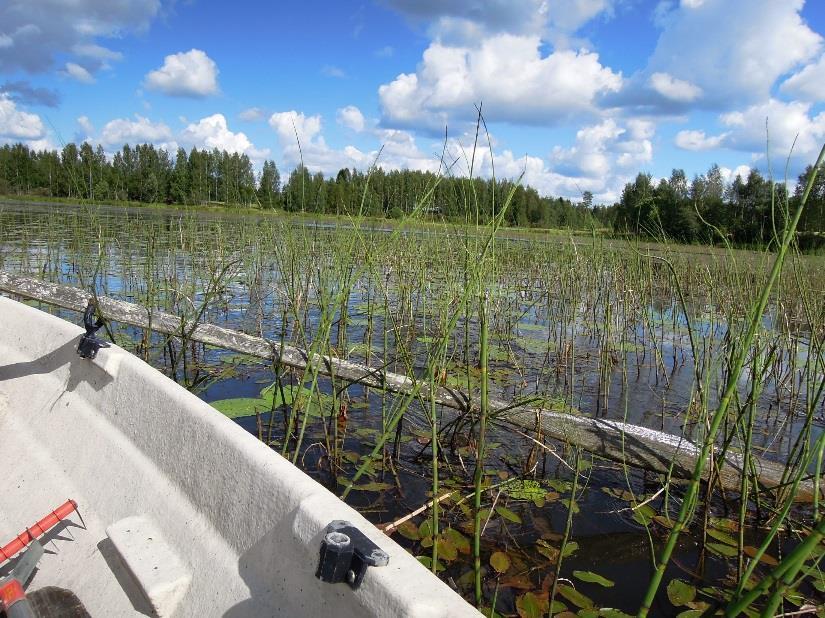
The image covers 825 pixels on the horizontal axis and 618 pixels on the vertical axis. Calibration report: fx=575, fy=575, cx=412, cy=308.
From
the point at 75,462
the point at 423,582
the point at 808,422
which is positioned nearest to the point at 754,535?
the point at 808,422

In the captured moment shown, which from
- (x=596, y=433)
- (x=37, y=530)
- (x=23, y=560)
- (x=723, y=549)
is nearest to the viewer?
(x=23, y=560)

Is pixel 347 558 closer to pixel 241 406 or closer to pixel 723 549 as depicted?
pixel 723 549

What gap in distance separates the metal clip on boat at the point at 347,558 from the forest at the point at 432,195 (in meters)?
0.77

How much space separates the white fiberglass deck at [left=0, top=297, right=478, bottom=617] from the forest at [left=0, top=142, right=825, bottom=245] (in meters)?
0.76

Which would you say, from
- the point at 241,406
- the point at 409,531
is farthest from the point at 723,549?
the point at 241,406

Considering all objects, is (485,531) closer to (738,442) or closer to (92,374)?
(92,374)

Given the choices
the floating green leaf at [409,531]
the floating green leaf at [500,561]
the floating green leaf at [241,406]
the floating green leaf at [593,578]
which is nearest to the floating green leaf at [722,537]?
the floating green leaf at [593,578]

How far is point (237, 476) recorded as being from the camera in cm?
122

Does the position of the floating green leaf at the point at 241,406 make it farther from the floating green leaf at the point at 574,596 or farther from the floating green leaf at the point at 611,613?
the floating green leaf at the point at 611,613

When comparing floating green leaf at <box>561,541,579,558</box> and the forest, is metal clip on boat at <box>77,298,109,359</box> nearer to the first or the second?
the forest

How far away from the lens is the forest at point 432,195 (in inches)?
106

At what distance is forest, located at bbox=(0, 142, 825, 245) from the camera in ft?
8.83

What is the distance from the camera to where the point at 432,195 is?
180cm

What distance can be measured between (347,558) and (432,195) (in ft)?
3.87
